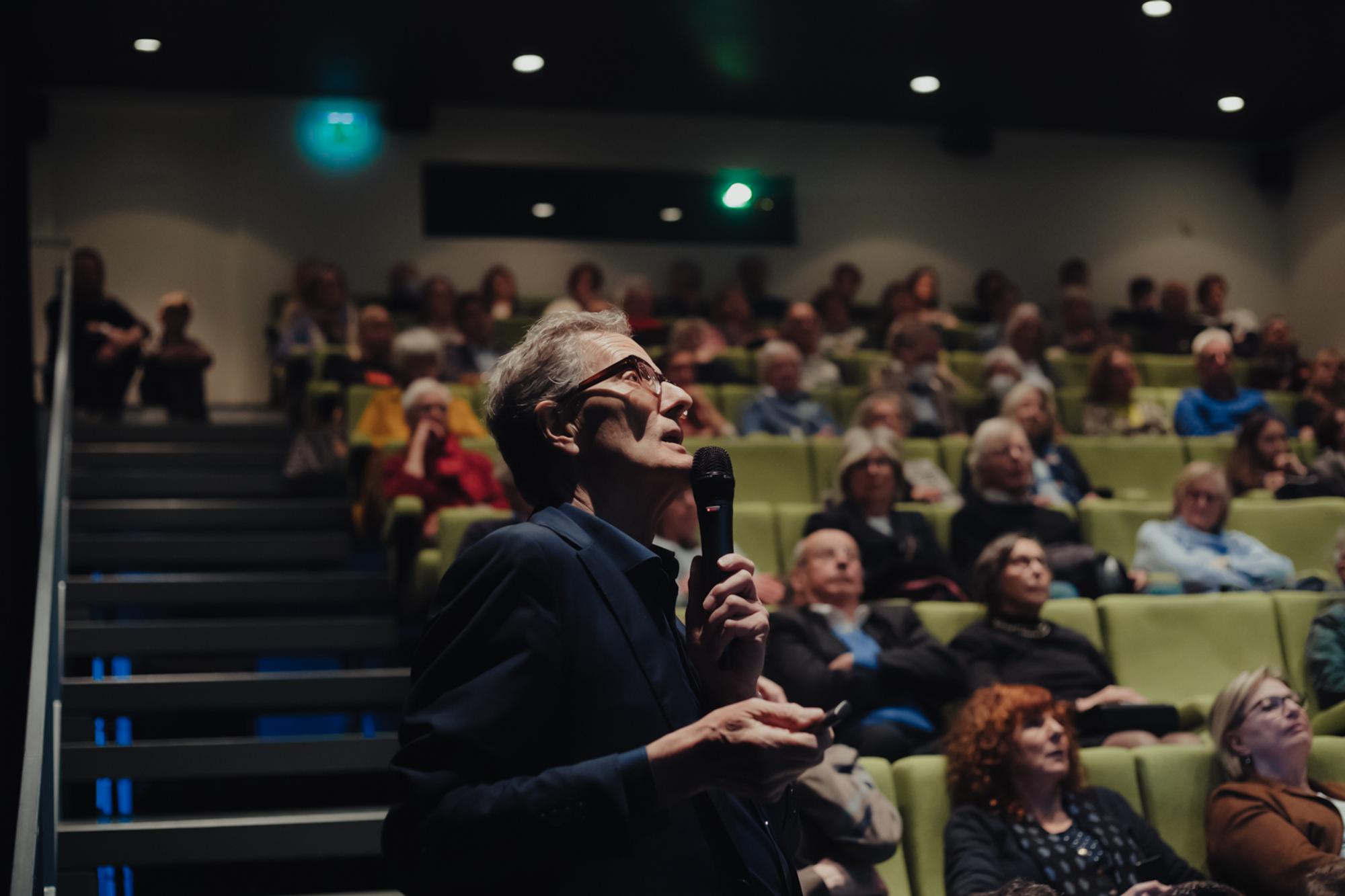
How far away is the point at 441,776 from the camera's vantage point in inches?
41.6

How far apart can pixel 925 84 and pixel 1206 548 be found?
3.49 metres

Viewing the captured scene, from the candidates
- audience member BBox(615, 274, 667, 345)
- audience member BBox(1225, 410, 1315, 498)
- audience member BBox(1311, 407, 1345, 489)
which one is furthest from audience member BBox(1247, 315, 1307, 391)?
A: audience member BBox(615, 274, 667, 345)

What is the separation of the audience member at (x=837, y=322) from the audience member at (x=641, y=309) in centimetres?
77

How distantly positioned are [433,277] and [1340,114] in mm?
4556

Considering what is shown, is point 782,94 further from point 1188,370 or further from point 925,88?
point 1188,370

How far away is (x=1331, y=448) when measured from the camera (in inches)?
196

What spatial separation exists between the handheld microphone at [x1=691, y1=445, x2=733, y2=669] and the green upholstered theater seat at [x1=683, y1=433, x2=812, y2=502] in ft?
10.4

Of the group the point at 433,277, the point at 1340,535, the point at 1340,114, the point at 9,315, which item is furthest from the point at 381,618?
the point at 1340,114

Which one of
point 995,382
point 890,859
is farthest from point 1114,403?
point 890,859

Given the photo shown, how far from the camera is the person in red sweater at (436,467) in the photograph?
390cm

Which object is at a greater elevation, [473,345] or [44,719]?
[473,345]

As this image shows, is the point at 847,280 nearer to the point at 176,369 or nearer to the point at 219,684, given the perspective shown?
the point at 176,369

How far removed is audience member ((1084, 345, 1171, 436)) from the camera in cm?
529

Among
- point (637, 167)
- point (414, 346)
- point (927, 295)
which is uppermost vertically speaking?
point (637, 167)
